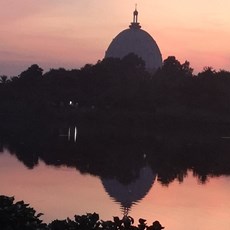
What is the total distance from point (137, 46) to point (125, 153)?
72.2 metres

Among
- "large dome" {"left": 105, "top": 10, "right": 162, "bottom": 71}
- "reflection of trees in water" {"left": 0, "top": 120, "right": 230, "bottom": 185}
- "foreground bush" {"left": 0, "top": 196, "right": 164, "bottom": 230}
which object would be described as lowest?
"reflection of trees in water" {"left": 0, "top": 120, "right": 230, "bottom": 185}

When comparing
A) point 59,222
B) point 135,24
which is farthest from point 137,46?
point 59,222

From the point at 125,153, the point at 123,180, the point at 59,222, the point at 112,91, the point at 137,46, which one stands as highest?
the point at 137,46

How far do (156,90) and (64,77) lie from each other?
41.4 feet

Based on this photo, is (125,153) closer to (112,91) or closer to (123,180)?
(123,180)

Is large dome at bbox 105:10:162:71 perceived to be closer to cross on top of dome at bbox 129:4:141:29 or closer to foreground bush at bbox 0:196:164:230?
cross on top of dome at bbox 129:4:141:29

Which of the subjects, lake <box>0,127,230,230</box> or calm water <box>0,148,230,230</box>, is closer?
calm water <box>0,148,230,230</box>

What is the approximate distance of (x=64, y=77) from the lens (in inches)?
2625

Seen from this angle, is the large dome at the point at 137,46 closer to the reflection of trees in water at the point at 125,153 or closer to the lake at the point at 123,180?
the reflection of trees in water at the point at 125,153

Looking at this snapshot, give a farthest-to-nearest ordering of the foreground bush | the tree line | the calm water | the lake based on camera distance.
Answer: the tree line
the lake
the calm water
the foreground bush

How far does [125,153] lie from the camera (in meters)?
29.7

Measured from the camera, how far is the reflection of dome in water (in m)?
17.1

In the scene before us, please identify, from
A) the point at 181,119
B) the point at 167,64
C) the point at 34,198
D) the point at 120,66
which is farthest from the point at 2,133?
the point at 167,64

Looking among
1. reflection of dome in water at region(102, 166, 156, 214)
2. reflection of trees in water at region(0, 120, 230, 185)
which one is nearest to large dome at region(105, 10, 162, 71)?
reflection of trees in water at region(0, 120, 230, 185)
